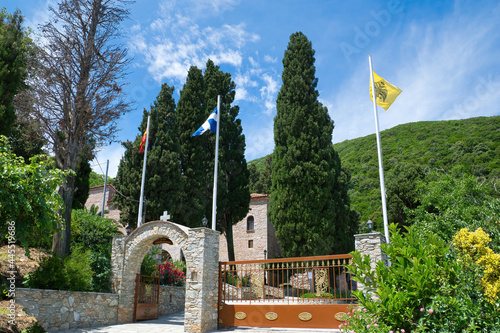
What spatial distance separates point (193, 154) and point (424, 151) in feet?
108

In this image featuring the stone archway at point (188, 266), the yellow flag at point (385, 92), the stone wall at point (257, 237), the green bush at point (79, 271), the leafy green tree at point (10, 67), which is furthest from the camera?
the stone wall at point (257, 237)

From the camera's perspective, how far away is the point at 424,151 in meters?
42.7

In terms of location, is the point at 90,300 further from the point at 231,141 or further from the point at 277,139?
the point at 231,141

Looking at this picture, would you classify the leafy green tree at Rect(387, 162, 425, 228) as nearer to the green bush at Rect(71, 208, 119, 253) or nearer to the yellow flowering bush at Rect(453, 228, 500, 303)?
the green bush at Rect(71, 208, 119, 253)

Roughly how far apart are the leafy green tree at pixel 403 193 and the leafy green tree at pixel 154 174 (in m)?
16.2

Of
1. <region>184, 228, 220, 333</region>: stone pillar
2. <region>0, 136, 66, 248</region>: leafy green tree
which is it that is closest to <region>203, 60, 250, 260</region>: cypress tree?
<region>184, 228, 220, 333</region>: stone pillar

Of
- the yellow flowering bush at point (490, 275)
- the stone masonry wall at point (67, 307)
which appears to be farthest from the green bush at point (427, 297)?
A: the stone masonry wall at point (67, 307)

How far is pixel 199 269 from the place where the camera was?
32.5ft

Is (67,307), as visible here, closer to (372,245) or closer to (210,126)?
(210,126)

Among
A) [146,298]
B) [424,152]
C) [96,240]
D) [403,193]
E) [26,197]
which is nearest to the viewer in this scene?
[26,197]

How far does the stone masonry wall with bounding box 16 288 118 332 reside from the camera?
28.3 feet

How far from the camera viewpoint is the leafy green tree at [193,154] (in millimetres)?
19438

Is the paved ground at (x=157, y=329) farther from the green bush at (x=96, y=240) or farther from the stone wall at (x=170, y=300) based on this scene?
the stone wall at (x=170, y=300)

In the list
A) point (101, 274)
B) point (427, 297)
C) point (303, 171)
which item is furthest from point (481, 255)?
point (303, 171)
